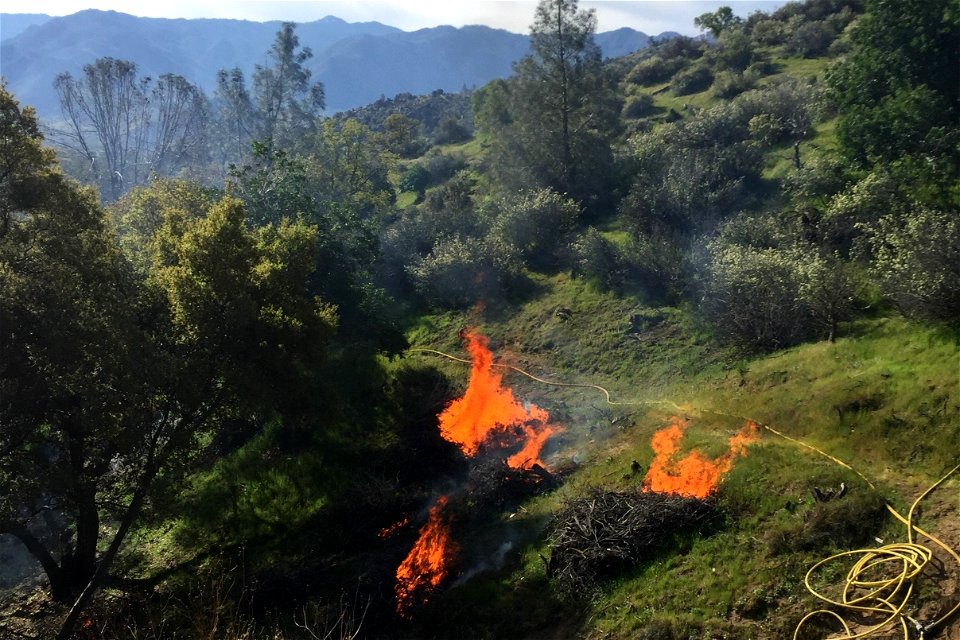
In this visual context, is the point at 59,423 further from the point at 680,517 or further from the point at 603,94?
the point at 603,94

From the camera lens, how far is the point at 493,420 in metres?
16.8

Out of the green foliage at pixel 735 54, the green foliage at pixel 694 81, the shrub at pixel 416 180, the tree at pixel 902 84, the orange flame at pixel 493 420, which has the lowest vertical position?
the orange flame at pixel 493 420

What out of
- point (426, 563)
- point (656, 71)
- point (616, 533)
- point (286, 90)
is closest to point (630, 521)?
point (616, 533)

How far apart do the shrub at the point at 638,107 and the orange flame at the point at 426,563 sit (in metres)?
37.8

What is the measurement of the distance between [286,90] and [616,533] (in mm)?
49863

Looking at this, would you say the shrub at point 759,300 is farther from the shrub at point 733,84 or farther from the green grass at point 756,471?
the shrub at point 733,84

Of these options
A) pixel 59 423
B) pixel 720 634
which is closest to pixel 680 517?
pixel 720 634

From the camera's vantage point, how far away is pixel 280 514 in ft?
50.8

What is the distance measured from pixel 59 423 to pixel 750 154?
25.8m

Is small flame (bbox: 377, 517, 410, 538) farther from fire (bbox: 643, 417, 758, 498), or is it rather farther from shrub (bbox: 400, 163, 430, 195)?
shrub (bbox: 400, 163, 430, 195)

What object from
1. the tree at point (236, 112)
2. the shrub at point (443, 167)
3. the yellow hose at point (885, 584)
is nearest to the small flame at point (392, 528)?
the yellow hose at point (885, 584)

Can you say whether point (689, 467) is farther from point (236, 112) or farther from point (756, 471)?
point (236, 112)

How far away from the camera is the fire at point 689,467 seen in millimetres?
11281

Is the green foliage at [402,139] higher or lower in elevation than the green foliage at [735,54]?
lower
